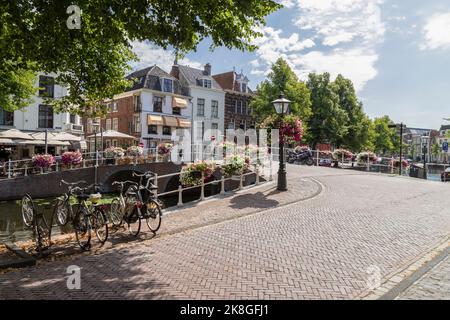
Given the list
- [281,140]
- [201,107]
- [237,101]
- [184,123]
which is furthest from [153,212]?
[237,101]

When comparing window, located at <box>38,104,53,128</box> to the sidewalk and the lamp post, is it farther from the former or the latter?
the lamp post

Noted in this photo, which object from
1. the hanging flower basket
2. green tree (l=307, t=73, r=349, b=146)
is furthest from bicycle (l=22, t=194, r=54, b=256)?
green tree (l=307, t=73, r=349, b=146)

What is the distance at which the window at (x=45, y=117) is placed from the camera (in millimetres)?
30250

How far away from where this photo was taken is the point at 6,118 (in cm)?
2830

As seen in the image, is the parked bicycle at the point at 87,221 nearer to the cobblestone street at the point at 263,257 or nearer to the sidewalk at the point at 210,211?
the sidewalk at the point at 210,211

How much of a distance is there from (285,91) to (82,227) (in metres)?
32.0

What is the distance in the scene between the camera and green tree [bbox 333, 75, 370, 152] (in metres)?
42.0

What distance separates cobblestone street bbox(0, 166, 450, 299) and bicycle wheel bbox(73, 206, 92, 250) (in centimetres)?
54

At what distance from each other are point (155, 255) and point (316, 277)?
3080 millimetres

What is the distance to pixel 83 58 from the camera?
379 inches

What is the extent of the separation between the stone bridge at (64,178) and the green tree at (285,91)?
15.5 m

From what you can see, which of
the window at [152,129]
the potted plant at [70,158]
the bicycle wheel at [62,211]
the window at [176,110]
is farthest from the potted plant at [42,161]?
the window at [176,110]

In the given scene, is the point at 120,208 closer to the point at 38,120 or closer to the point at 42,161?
the point at 42,161
